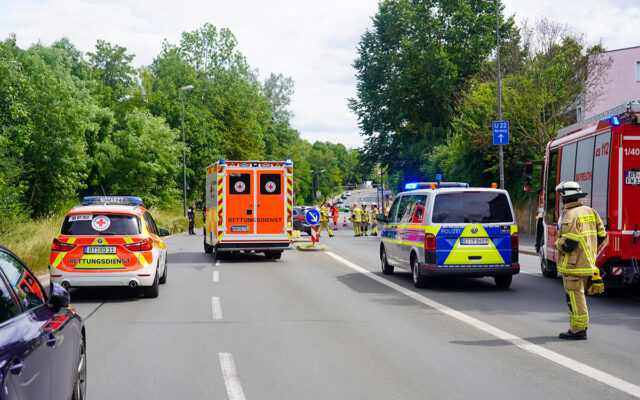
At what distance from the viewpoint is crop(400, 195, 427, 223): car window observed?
13.2 m

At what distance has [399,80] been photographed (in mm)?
46750

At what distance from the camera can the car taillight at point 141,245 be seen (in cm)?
1170

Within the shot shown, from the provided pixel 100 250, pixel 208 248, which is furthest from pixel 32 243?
pixel 100 250

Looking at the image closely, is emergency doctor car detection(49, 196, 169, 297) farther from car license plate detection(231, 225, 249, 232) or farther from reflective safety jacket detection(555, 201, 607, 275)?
car license plate detection(231, 225, 249, 232)

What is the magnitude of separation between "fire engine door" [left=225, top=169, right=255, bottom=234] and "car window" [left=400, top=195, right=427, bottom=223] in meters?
6.52

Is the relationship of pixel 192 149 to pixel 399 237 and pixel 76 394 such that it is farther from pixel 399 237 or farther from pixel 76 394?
pixel 76 394

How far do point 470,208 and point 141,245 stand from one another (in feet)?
19.6

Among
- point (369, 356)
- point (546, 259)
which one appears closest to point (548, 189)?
point (546, 259)

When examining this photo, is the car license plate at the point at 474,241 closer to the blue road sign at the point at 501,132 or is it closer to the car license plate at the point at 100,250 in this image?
the car license plate at the point at 100,250

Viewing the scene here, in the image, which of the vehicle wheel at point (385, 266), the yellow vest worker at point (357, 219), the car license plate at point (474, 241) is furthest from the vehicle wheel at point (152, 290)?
the yellow vest worker at point (357, 219)

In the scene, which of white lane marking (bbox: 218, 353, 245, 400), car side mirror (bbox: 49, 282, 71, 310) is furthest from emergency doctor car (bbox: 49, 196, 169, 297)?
car side mirror (bbox: 49, 282, 71, 310)

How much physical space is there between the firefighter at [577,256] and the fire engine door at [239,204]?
12.7m

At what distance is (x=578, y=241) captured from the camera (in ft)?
26.3

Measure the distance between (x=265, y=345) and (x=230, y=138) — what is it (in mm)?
63715
